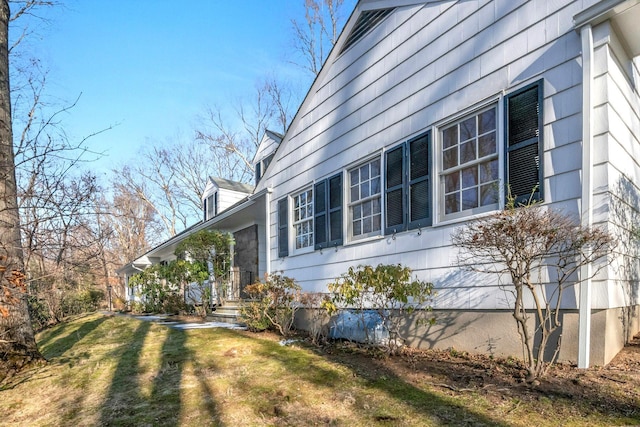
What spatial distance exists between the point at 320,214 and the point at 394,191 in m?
1.91

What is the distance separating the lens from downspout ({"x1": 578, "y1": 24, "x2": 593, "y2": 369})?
341 cm

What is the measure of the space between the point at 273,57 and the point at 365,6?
17358mm

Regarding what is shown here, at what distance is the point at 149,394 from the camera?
3.82 metres

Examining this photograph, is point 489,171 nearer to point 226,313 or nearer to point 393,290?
point 393,290

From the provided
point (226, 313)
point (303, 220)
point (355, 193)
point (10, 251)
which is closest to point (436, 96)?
point (355, 193)

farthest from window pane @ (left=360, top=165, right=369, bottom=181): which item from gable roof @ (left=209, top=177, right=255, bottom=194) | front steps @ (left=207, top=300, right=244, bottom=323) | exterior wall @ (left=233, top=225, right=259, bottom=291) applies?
gable roof @ (left=209, top=177, right=255, bottom=194)

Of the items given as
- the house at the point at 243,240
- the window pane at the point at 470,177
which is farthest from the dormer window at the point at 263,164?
the window pane at the point at 470,177

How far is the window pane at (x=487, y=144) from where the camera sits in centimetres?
439

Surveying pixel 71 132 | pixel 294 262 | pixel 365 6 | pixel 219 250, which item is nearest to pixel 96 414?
pixel 71 132

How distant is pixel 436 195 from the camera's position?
194 inches

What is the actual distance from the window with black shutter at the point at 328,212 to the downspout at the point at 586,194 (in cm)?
377

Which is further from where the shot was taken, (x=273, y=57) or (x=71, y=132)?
(x=273, y=57)

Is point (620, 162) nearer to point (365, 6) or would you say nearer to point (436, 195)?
point (436, 195)

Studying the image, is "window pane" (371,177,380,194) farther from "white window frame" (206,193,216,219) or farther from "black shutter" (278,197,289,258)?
"white window frame" (206,193,216,219)
